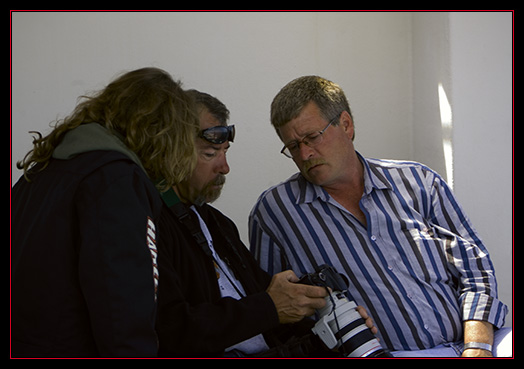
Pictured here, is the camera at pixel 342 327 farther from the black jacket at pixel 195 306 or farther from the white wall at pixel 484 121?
the white wall at pixel 484 121

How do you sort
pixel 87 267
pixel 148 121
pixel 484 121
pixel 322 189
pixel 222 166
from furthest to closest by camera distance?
pixel 484 121 → pixel 322 189 → pixel 222 166 → pixel 148 121 → pixel 87 267

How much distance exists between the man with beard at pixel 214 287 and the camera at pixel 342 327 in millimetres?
43

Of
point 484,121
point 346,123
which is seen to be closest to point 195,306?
point 346,123

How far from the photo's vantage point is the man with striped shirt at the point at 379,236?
2441 millimetres

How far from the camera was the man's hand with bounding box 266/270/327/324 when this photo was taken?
207cm

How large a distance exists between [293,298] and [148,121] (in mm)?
788

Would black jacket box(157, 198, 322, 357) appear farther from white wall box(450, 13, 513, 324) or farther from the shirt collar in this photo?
white wall box(450, 13, 513, 324)

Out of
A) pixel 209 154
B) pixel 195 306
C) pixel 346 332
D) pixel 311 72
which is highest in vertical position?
pixel 311 72

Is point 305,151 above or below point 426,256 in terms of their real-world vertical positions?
above

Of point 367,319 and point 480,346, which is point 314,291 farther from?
point 480,346

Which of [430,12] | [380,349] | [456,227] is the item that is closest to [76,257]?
[380,349]

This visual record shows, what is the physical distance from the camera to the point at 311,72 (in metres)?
3.56

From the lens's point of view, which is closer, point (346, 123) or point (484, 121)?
point (346, 123)

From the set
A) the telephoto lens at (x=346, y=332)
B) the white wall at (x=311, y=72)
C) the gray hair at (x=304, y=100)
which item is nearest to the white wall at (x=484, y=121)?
the white wall at (x=311, y=72)
